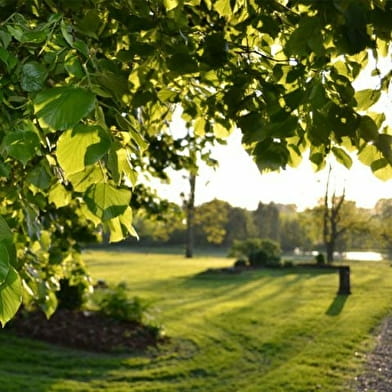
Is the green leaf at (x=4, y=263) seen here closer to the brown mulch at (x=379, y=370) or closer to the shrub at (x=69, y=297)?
the brown mulch at (x=379, y=370)

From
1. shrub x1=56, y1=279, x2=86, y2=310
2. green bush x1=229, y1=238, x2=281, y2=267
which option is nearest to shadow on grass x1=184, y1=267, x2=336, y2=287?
green bush x1=229, y1=238, x2=281, y2=267

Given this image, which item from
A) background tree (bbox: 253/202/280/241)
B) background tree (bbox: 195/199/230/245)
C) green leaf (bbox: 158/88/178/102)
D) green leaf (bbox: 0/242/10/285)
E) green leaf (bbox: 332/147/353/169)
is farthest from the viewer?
background tree (bbox: 253/202/280/241)

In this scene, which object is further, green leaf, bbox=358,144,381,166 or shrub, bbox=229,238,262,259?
shrub, bbox=229,238,262,259

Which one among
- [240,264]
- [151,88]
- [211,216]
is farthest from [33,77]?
[211,216]

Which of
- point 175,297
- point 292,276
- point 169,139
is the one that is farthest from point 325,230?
point 169,139

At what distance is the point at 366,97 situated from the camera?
84.4 inches

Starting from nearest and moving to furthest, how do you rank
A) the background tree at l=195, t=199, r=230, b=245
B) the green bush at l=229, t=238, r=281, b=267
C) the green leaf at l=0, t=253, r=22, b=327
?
the green leaf at l=0, t=253, r=22, b=327 < the green bush at l=229, t=238, r=281, b=267 < the background tree at l=195, t=199, r=230, b=245

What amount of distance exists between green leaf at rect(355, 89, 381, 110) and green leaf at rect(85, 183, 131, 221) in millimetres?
1217

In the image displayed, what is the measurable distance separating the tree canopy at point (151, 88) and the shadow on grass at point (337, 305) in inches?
509

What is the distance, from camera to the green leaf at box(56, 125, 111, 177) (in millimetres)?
1202

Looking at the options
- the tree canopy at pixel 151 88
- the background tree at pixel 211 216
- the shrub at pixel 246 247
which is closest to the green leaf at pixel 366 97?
the tree canopy at pixel 151 88

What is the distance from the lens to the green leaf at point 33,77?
56.2 inches

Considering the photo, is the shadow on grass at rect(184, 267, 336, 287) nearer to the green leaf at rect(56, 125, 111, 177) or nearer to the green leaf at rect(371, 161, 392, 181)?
the green leaf at rect(371, 161, 392, 181)

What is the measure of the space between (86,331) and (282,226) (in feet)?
179
